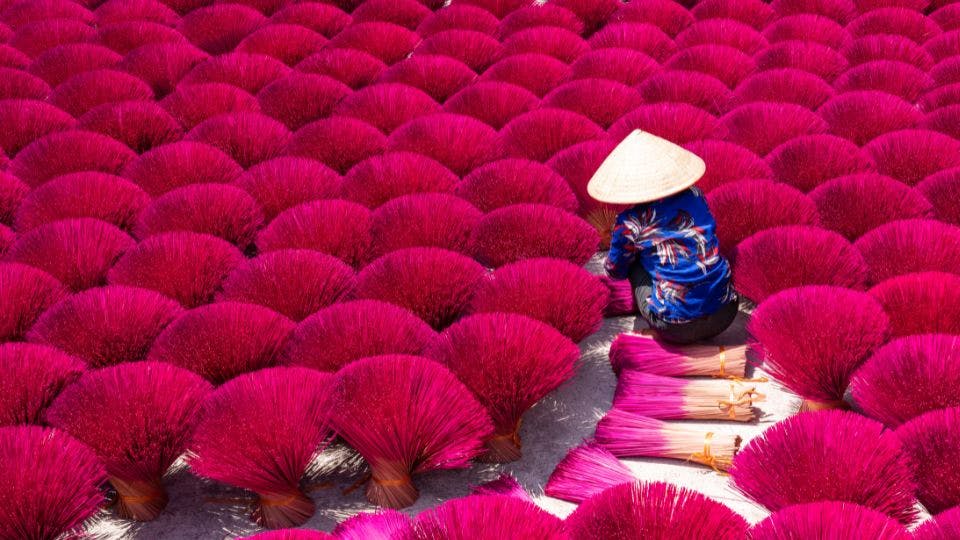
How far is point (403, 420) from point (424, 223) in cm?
57

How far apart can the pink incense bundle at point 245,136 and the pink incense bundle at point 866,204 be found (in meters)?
1.15

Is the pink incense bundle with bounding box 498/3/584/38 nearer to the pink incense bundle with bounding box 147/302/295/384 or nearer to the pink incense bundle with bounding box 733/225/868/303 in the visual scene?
the pink incense bundle with bounding box 733/225/868/303

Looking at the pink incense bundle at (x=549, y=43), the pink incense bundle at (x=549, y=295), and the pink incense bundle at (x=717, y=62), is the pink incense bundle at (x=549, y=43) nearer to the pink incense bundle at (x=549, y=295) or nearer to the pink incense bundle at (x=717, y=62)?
the pink incense bundle at (x=717, y=62)

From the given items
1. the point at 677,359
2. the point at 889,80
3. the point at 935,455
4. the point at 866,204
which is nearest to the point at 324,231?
the point at 677,359

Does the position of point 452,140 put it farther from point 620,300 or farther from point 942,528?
point 942,528

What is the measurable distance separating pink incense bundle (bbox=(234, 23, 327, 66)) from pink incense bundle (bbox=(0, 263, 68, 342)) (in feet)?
3.72

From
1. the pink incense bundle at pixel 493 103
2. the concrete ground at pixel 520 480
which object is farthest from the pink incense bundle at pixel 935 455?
the pink incense bundle at pixel 493 103

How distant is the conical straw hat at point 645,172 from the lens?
67.1 inches

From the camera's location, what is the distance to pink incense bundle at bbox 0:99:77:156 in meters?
2.39

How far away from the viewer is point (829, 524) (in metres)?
1.19

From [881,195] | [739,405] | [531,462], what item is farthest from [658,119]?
[531,462]

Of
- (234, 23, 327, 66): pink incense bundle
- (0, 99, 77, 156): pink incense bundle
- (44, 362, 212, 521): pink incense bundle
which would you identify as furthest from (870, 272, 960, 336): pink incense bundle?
(0, 99, 77, 156): pink incense bundle

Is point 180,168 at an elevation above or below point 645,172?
below

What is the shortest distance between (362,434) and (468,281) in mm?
415
